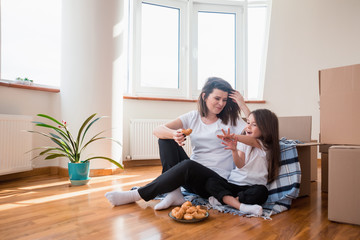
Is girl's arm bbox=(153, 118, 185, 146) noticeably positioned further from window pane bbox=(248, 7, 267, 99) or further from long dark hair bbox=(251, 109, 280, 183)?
window pane bbox=(248, 7, 267, 99)

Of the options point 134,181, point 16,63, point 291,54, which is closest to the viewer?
point 134,181

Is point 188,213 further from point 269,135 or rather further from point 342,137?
point 342,137

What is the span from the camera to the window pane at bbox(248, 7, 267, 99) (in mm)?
3922

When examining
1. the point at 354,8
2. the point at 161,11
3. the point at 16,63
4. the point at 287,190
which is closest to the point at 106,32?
the point at 16,63

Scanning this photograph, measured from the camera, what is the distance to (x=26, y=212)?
153 cm

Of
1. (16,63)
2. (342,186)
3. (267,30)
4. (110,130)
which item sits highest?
(267,30)

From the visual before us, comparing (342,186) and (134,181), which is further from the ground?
(342,186)

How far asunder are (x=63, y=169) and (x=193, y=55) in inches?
86.3

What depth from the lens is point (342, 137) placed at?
5.25 ft

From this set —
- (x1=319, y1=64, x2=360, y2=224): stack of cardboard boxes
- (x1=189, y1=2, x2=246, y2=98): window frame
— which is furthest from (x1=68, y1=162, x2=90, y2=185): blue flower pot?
(x1=189, y1=2, x2=246, y2=98): window frame

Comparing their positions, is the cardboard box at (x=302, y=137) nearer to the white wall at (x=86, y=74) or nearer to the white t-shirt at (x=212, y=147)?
the white t-shirt at (x=212, y=147)

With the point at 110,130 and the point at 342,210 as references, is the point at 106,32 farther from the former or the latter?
the point at 342,210

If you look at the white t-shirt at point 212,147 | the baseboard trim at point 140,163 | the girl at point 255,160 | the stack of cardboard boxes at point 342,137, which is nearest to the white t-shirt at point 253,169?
the girl at point 255,160

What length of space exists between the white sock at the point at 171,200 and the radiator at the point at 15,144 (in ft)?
4.88
